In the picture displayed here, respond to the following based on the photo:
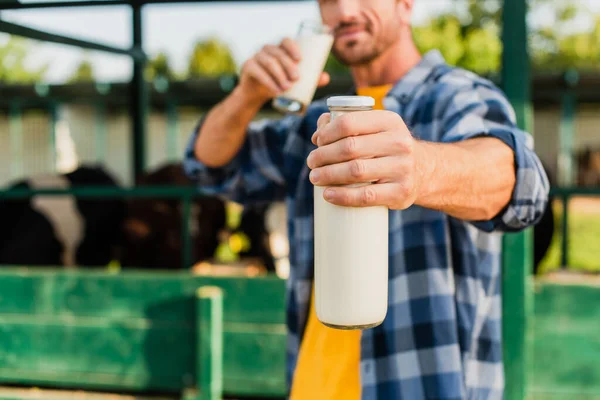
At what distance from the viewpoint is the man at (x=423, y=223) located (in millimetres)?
1266

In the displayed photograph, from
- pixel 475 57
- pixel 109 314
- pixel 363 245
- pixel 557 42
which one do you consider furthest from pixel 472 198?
pixel 557 42

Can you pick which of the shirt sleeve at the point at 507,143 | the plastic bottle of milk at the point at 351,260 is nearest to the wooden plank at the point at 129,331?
the shirt sleeve at the point at 507,143

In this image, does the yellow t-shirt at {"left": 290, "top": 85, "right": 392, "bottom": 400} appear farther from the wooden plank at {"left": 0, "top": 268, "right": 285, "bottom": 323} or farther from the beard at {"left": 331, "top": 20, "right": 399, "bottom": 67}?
the wooden plank at {"left": 0, "top": 268, "right": 285, "bottom": 323}

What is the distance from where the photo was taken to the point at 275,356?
9.04 feet

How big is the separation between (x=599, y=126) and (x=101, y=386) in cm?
1661

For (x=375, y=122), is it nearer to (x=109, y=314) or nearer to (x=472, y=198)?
(x=472, y=198)

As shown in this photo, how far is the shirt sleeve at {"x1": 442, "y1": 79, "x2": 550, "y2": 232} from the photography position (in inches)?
50.0

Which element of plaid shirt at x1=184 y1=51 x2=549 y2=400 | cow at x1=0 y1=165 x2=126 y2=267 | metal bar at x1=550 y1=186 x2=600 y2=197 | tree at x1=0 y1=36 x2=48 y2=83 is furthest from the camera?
tree at x1=0 y1=36 x2=48 y2=83

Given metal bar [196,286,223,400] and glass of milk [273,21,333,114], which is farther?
metal bar [196,286,223,400]

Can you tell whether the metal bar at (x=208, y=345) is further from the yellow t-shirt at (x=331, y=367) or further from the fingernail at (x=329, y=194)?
the fingernail at (x=329, y=194)

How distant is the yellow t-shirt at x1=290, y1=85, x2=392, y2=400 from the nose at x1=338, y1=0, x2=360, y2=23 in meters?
0.61

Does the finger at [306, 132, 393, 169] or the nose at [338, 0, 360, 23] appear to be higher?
the nose at [338, 0, 360, 23]

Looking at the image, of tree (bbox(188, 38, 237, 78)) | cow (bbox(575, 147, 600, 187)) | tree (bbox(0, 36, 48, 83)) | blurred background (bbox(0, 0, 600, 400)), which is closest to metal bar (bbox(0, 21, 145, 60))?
blurred background (bbox(0, 0, 600, 400))

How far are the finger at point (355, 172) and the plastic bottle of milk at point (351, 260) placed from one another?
20 millimetres
